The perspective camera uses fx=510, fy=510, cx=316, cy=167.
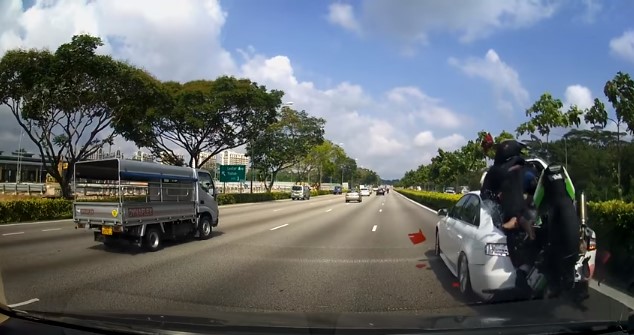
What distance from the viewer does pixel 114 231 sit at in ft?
37.7

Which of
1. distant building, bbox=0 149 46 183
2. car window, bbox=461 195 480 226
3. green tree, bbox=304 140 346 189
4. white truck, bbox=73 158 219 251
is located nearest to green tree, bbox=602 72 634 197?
car window, bbox=461 195 480 226

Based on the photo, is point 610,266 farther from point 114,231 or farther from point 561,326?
point 114,231

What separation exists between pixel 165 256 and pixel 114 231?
1527mm

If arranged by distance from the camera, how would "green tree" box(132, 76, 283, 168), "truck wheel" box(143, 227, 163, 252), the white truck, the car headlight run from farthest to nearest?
"green tree" box(132, 76, 283, 168)
"truck wheel" box(143, 227, 163, 252)
the white truck
the car headlight

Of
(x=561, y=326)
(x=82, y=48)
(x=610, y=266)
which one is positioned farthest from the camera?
(x=82, y=48)

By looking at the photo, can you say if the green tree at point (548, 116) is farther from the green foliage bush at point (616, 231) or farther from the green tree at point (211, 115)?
the green tree at point (211, 115)

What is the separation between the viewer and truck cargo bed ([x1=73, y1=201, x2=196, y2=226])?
11.4 m

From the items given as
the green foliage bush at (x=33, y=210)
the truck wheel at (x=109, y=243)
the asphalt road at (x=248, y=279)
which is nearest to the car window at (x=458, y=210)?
the asphalt road at (x=248, y=279)

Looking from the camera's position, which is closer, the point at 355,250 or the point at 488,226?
the point at 488,226

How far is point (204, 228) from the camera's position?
1471cm

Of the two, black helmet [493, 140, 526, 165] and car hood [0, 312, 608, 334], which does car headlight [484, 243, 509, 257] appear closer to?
black helmet [493, 140, 526, 165]

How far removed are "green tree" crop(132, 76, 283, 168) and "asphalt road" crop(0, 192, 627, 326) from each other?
22.1m

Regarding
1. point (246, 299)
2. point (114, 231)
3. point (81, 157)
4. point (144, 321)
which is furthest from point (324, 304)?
point (81, 157)

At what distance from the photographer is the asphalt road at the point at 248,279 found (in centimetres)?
602
